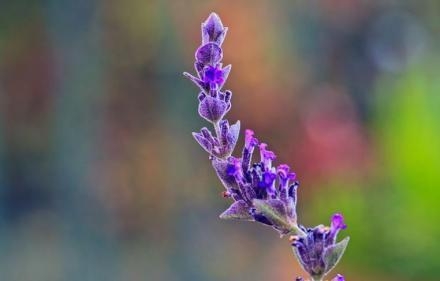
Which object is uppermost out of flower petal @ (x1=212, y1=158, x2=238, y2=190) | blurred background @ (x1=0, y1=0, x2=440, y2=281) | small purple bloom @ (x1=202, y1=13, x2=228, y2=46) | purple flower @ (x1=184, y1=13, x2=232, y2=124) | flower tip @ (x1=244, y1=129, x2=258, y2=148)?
blurred background @ (x1=0, y1=0, x2=440, y2=281)

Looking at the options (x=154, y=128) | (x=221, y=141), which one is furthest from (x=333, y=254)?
(x=154, y=128)

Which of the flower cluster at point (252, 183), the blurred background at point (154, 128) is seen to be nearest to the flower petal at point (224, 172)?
the flower cluster at point (252, 183)

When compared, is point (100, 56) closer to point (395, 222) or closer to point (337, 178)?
point (337, 178)

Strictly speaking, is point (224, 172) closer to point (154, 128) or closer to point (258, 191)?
point (258, 191)

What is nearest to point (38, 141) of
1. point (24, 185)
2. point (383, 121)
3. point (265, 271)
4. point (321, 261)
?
point (24, 185)

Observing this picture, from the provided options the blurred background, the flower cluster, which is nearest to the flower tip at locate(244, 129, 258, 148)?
the flower cluster

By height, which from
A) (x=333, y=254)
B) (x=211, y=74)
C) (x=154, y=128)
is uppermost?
(x=154, y=128)

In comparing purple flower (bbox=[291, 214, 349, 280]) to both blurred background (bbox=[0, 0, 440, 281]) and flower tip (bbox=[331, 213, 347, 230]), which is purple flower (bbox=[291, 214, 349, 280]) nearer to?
flower tip (bbox=[331, 213, 347, 230])
